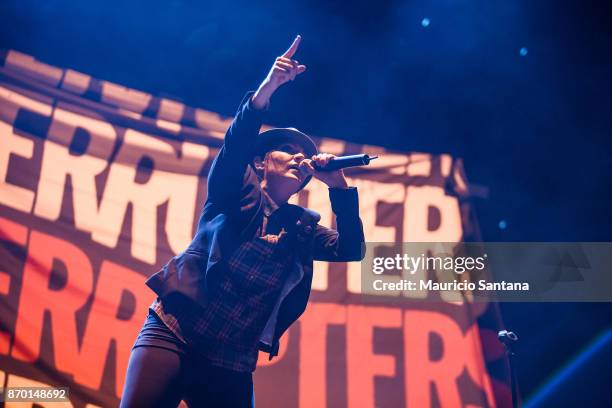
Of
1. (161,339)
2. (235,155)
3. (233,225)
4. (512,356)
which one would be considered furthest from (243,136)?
(512,356)

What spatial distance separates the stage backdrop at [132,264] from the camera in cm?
251

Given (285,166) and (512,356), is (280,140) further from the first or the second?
(512,356)

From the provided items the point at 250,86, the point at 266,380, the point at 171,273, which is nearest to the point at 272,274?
the point at 171,273

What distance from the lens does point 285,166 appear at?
1808 mm

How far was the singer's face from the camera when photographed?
70.7 inches

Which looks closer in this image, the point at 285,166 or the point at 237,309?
the point at 237,309

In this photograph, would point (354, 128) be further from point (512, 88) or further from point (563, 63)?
point (563, 63)

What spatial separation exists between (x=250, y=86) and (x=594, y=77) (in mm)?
2364

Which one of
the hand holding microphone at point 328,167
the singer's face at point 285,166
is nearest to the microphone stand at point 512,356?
the hand holding microphone at point 328,167

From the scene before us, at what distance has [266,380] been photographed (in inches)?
107

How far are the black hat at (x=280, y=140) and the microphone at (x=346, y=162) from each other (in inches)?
6.0

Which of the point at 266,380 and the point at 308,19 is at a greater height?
the point at 308,19

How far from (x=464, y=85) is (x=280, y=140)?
2.09 metres

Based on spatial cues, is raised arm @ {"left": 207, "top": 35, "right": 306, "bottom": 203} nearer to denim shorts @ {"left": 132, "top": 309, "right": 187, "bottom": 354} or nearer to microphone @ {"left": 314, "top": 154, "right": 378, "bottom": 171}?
microphone @ {"left": 314, "top": 154, "right": 378, "bottom": 171}
